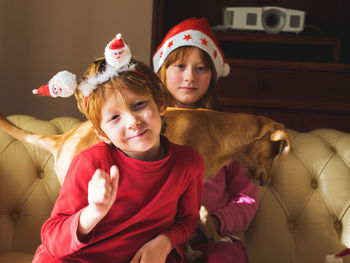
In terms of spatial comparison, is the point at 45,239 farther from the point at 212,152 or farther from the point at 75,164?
the point at 212,152

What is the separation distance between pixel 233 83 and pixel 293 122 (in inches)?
16.1

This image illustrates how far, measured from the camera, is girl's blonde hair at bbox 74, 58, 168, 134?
0.89 metres

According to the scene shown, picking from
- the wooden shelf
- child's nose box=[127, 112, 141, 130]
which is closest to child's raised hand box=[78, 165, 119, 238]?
child's nose box=[127, 112, 141, 130]

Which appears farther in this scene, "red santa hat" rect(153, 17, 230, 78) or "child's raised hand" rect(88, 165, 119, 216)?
"red santa hat" rect(153, 17, 230, 78)

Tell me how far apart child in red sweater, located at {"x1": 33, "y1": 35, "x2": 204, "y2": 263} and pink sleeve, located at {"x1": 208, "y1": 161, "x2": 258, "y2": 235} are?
28 cm

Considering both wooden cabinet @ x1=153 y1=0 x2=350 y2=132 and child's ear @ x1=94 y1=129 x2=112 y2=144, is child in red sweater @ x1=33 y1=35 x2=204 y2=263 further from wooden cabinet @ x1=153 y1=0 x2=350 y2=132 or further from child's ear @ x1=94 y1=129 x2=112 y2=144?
wooden cabinet @ x1=153 y1=0 x2=350 y2=132

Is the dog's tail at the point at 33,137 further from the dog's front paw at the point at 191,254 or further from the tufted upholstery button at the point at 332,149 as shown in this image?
the tufted upholstery button at the point at 332,149

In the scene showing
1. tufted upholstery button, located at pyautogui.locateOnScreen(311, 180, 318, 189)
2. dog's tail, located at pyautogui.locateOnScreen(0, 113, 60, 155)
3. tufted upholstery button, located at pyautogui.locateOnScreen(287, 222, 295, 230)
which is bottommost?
→ tufted upholstery button, located at pyautogui.locateOnScreen(287, 222, 295, 230)

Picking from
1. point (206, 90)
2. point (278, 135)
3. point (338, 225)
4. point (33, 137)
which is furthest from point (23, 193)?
point (338, 225)

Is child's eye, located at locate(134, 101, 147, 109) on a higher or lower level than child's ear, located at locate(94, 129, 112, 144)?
higher

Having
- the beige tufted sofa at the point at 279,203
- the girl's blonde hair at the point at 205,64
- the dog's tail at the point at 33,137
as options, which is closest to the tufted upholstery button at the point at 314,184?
the beige tufted sofa at the point at 279,203

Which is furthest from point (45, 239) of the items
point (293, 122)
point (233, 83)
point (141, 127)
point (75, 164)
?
point (293, 122)

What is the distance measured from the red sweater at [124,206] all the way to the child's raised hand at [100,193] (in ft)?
0.21

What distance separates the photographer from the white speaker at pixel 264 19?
7.48 ft
